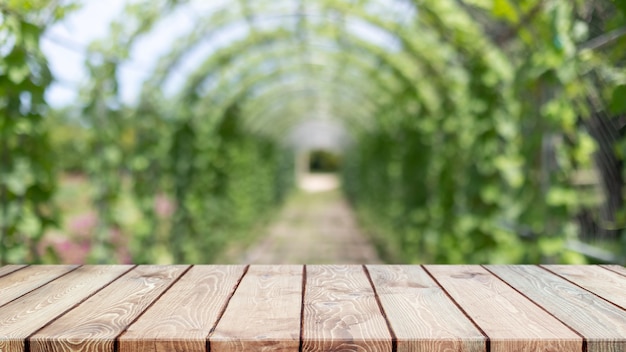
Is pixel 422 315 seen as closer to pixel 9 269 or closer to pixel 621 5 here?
pixel 9 269

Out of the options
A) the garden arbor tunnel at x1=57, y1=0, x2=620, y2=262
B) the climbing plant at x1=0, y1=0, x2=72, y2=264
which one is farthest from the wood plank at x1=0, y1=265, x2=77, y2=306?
the garden arbor tunnel at x1=57, y1=0, x2=620, y2=262

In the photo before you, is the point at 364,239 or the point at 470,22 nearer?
the point at 470,22

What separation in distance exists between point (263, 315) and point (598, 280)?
1028mm

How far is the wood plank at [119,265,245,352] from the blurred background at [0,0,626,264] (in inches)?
60.3

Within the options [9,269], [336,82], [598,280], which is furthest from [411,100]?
[9,269]

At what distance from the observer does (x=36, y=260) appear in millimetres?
3158

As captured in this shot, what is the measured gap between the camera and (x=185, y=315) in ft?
4.84

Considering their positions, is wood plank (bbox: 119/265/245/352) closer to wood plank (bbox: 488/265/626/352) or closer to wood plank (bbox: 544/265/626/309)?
wood plank (bbox: 488/265/626/352)

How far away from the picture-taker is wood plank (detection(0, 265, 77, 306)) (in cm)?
171

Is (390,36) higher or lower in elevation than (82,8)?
higher

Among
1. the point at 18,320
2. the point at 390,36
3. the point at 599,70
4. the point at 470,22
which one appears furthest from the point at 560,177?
the point at 390,36

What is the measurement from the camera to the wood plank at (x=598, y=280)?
1697mm

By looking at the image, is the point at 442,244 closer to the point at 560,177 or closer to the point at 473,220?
the point at 473,220

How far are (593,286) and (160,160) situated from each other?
518 centimetres
